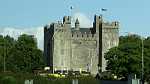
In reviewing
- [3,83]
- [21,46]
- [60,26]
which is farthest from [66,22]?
[3,83]

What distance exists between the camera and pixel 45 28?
155 m

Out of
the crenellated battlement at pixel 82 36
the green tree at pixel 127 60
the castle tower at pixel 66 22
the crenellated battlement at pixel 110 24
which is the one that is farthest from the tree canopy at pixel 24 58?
the green tree at pixel 127 60

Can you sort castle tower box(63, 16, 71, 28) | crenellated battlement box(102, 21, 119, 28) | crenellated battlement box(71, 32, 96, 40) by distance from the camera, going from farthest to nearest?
crenellated battlement box(102, 21, 119, 28), crenellated battlement box(71, 32, 96, 40), castle tower box(63, 16, 71, 28)

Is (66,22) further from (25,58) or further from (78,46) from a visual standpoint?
A: (25,58)

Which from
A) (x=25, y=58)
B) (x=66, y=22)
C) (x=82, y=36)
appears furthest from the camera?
(x=82, y=36)

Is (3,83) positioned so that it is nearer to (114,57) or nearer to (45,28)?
(114,57)

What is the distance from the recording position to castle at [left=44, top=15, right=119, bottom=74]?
457ft

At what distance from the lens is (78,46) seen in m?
142

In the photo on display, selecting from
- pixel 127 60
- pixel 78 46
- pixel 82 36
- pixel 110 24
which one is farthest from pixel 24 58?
pixel 127 60

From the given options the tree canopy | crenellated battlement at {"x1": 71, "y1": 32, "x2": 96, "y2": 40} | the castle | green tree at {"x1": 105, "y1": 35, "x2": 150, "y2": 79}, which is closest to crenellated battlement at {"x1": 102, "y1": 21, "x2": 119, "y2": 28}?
the castle

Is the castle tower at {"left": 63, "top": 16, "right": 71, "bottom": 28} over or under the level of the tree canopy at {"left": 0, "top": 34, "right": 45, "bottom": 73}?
over

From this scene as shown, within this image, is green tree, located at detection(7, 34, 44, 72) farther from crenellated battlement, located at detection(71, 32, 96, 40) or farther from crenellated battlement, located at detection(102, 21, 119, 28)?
crenellated battlement, located at detection(102, 21, 119, 28)

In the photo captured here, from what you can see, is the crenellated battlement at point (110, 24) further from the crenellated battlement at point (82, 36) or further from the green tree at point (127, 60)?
the green tree at point (127, 60)

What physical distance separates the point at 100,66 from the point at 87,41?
26.5 feet
